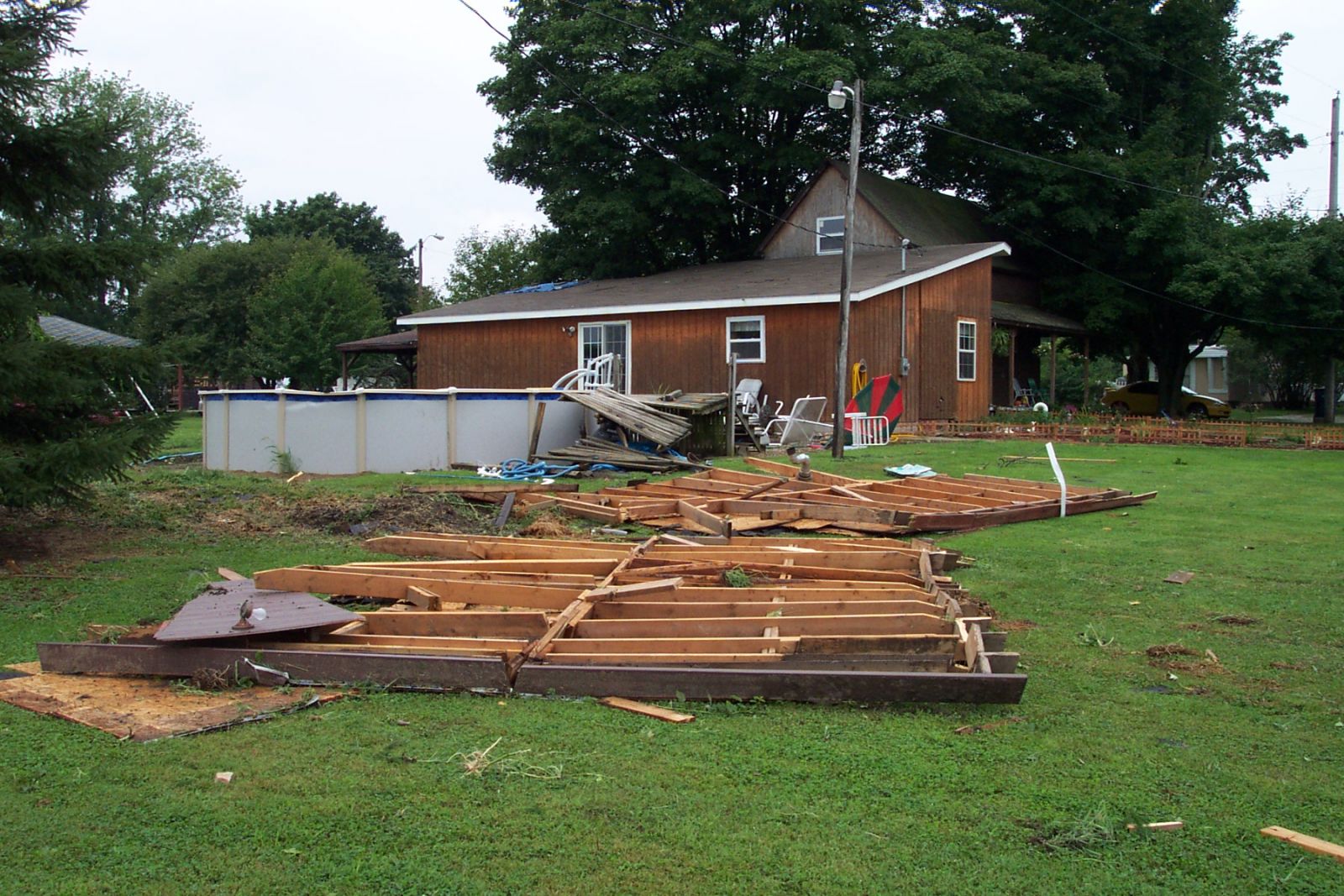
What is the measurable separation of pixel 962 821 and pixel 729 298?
835 inches

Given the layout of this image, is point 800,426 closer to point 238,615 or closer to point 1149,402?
point 238,615

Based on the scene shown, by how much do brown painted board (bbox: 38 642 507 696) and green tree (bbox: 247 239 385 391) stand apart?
35384mm

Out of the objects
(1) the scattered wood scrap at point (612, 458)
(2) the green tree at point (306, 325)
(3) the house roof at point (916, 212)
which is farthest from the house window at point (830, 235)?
(2) the green tree at point (306, 325)

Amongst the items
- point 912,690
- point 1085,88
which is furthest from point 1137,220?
point 912,690

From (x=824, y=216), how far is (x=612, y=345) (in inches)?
379

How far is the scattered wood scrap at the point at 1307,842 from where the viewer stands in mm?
3613

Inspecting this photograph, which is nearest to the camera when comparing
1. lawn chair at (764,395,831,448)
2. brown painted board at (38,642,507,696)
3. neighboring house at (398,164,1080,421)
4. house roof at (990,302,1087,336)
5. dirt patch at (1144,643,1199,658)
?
brown painted board at (38,642,507,696)

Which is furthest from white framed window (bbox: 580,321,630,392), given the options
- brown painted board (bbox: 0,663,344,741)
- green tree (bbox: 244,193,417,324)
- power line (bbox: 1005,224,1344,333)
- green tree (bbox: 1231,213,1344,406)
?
green tree (bbox: 244,193,417,324)

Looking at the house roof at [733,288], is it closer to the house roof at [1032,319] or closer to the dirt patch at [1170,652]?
the house roof at [1032,319]

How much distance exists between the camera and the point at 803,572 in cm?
779

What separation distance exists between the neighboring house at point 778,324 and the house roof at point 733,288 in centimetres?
5

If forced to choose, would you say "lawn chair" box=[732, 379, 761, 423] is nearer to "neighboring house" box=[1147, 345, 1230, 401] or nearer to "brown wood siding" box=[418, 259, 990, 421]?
"brown wood siding" box=[418, 259, 990, 421]

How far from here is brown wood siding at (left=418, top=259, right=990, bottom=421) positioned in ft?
77.9

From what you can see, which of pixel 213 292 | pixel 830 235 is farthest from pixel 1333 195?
pixel 213 292
